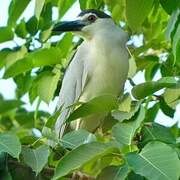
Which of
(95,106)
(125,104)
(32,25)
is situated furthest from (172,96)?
(32,25)

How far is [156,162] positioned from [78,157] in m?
0.21

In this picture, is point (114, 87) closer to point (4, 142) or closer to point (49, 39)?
point (49, 39)

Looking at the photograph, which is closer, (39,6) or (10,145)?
(10,145)

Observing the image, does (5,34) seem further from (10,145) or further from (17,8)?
(10,145)

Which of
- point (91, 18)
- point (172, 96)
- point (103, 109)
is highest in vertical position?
point (103, 109)

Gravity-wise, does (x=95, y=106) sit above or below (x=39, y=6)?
below

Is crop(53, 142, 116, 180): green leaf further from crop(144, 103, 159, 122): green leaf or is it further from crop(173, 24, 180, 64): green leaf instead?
crop(144, 103, 159, 122): green leaf

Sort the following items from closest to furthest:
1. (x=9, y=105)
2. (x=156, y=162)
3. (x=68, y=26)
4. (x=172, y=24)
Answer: (x=156, y=162) → (x=172, y=24) → (x=68, y=26) → (x=9, y=105)

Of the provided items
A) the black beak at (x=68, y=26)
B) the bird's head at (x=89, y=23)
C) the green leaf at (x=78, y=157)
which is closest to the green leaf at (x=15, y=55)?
the black beak at (x=68, y=26)

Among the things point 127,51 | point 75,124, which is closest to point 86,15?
point 127,51

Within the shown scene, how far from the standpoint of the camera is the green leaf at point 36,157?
1.90 metres

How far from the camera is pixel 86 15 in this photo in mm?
3805

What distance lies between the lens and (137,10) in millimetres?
2541

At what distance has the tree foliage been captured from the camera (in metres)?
1.79
